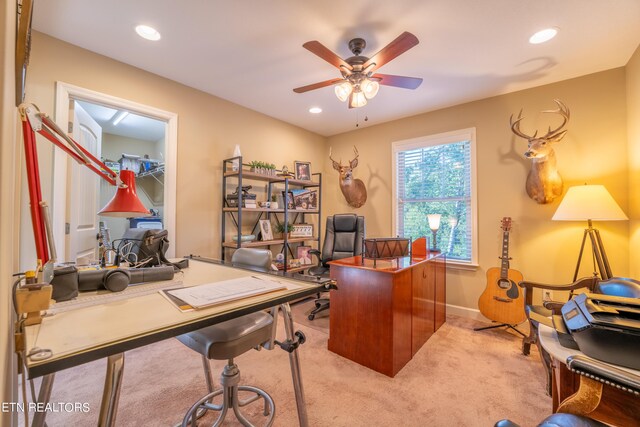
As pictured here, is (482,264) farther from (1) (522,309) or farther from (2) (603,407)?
(2) (603,407)

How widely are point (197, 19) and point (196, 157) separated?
1.40 m

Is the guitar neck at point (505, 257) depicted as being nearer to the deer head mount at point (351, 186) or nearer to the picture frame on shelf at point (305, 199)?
the deer head mount at point (351, 186)

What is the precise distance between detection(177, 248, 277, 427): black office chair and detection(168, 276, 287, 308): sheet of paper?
175 mm

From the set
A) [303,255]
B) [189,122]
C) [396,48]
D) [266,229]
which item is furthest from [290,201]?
[396,48]

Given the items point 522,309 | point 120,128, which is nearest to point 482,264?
point 522,309

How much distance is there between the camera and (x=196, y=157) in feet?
9.69

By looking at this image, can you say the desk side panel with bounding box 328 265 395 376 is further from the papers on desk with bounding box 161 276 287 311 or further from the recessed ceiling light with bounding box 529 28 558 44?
the recessed ceiling light with bounding box 529 28 558 44

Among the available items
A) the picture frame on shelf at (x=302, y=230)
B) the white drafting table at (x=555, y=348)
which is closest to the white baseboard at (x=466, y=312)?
the picture frame on shelf at (x=302, y=230)

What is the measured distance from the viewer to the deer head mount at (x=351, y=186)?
391 centimetres

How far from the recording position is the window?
10.6 ft

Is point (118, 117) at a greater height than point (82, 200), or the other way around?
point (118, 117)

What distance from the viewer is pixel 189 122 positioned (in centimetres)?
289

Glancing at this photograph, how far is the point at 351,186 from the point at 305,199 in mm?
722

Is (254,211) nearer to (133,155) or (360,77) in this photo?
(360,77)
